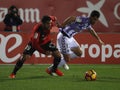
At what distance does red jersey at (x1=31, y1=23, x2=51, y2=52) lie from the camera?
14359 mm

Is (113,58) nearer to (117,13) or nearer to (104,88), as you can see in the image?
(117,13)

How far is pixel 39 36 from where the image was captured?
47.4ft

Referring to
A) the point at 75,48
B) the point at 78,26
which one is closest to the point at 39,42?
the point at 78,26

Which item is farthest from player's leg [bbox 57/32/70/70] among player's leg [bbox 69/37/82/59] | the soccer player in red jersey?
the soccer player in red jersey

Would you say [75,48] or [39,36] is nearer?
[39,36]

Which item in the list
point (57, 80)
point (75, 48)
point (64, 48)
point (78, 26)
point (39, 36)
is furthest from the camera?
point (75, 48)

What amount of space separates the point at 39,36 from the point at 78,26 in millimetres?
2167

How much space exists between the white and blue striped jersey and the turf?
1.30 m

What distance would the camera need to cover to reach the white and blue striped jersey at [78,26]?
15.9 metres

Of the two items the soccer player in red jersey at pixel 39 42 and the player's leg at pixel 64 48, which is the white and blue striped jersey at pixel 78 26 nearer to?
the player's leg at pixel 64 48

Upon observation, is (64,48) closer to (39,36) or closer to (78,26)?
(78,26)

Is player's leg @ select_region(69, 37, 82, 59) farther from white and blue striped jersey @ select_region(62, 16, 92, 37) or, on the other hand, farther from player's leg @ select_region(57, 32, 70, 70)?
white and blue striped jersey @ select_region(62, 16, 92, 37)

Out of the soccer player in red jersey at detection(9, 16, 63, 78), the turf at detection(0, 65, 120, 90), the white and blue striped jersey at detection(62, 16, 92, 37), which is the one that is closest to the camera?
the turf at detection(0, 65, 120, 90)

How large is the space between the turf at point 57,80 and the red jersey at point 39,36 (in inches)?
38.7
